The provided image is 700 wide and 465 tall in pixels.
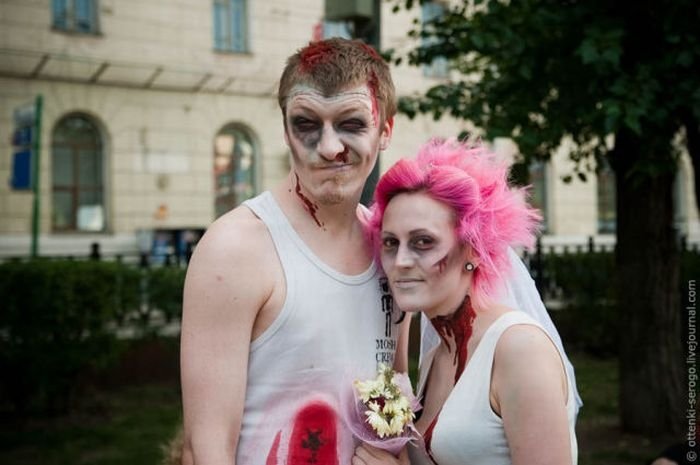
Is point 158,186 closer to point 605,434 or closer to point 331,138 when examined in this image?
point 605,434

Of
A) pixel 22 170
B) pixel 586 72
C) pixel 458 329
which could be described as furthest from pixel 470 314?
pixel 22 170

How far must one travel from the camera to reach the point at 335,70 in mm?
2076

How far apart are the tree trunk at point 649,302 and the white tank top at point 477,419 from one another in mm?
4722

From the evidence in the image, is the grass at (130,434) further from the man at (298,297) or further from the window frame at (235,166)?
the window frame at (235,166)

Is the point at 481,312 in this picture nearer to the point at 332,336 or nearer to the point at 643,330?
the point at 332,336

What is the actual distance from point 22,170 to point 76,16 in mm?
7881

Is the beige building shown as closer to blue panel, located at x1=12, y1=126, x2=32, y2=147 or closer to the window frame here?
the window frame

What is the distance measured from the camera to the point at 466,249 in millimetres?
2166

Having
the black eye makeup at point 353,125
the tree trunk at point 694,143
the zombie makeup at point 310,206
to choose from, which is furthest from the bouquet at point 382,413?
the tree trunk at point 694,143

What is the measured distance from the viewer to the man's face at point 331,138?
2.08 metres

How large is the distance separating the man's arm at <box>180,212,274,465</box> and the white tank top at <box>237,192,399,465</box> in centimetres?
7

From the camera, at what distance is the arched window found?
20219mm

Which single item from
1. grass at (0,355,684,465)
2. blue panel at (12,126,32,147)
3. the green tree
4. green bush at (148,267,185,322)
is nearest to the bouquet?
the green tree

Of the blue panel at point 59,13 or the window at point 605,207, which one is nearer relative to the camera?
the blue panel at point 59,13
